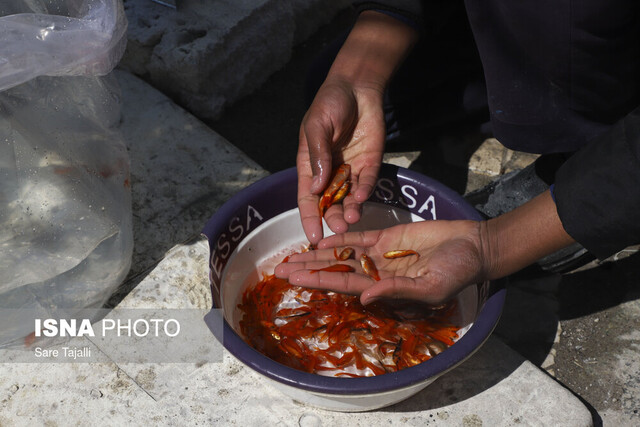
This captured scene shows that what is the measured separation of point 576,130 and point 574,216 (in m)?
0.61

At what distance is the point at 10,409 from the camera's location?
73.0 inches

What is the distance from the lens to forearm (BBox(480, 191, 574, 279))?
1.72m

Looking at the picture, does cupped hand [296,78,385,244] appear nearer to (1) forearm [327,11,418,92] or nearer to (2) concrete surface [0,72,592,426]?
(1) forearm [327,11,418,92]

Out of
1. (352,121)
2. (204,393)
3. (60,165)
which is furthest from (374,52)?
(204,393)

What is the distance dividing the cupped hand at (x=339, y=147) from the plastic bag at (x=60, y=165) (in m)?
0.58

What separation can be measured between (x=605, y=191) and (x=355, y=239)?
0.69 metres

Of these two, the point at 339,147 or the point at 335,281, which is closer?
the point at 335,281

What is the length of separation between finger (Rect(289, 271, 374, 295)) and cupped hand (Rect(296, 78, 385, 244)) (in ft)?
0.51

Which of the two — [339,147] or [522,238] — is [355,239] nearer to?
[339,147]

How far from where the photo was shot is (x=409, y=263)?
74.5 inches

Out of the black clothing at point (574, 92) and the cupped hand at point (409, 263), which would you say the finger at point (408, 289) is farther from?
the black clothing at point (574, 92)

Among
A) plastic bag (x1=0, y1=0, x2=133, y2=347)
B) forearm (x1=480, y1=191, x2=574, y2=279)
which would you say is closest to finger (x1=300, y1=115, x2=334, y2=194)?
forearm (x1=480, y1=191, x2=574, y2=279)

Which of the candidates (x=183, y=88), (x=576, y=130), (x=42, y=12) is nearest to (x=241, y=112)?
(x=183, y=88)

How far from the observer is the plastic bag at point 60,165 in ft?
5.50
